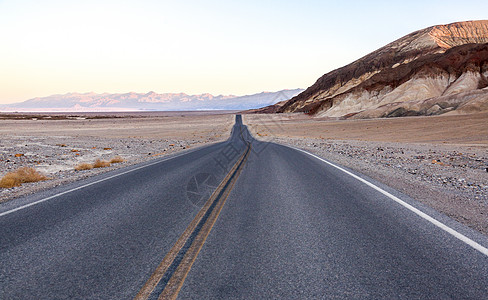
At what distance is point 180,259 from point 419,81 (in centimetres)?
9271

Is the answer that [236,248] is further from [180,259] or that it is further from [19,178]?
[19,178]

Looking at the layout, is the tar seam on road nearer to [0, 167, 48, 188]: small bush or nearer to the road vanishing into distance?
the road vanishing into distance

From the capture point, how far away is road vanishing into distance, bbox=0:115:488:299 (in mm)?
3908

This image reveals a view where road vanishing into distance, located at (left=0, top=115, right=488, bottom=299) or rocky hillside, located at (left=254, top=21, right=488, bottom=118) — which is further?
rocky hillside, located at (left=254, top=21, right=488, bottom=118)

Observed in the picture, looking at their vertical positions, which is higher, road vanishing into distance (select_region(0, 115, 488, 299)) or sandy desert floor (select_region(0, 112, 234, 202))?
road vanishing into distance (select_region(0, 115, 488, 299))

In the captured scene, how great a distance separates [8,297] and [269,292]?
2.79m

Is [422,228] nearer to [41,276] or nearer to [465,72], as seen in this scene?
[41,276]

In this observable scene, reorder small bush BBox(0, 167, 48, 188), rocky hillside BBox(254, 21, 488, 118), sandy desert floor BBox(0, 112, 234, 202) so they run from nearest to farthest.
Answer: small bush BBox(0, 167, 48, 188), sandy desert floor BBox(0, 112, 234, 202), rocky hillside BBox(254, 21, 488, 118)

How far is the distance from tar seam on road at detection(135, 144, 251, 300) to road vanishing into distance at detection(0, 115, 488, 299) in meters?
0.01

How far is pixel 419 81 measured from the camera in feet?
278

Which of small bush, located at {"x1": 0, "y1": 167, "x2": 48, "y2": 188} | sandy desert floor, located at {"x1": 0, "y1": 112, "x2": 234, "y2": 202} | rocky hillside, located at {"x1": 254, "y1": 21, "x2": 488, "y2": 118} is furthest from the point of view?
rocky hillside, located at {"x1": 254, "y1": 21, "x2": 488, "y2": 118}

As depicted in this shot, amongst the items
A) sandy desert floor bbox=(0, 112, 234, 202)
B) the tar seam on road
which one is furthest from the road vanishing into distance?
sandy desert floor bbox=(0, 112, 234, 202)

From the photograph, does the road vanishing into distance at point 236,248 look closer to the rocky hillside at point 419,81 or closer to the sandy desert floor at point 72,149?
the sandy desert floor at point 72,149

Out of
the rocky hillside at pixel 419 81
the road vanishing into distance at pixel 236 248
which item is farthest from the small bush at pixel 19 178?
the rocky hillside at pixel 419 81
